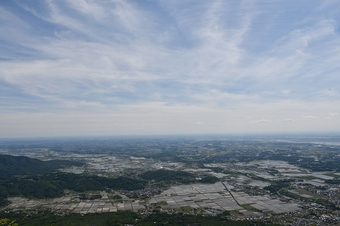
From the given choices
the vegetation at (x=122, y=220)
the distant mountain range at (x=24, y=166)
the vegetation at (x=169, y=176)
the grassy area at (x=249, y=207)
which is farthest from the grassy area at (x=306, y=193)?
the distant mountain range at (x=24, y=166)

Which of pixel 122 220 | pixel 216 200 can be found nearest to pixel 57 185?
pixel 122 220

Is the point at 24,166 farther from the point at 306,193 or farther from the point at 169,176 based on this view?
the point at 306,193

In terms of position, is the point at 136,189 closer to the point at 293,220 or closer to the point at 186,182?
the point at 186,182

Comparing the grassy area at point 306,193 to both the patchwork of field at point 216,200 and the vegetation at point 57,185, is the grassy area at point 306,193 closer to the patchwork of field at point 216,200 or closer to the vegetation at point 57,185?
the patchwork of field at point 216,200

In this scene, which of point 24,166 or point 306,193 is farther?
point 24,166

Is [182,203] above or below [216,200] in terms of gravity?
below

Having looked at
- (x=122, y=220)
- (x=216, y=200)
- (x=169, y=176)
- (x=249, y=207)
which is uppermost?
(x=169, y=176)

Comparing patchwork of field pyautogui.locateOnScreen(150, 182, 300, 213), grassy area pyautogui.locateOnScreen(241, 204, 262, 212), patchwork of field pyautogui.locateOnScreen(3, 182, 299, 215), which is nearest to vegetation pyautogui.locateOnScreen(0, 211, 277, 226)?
patchwork of field pyautogui.locateOnScreen(3, 182, 299, 215)

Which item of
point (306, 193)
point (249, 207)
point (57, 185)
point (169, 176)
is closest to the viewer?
point (249, 207)
